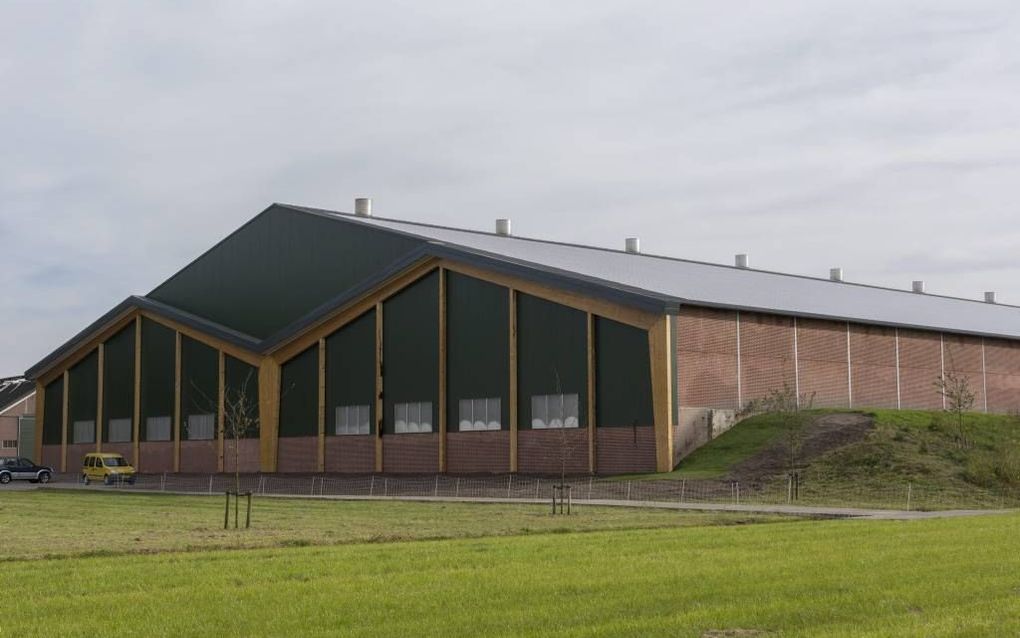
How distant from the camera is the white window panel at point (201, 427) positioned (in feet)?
258

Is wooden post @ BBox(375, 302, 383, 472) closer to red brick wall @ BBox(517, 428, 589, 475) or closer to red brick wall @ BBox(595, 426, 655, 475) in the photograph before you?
red brick wall @ BBox(517, 428, 589, 475)

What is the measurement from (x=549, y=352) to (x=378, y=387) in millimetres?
12203

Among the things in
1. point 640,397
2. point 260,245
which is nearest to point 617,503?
point 640,397

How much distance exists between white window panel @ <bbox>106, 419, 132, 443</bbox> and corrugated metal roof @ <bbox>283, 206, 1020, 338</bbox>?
66.9ft

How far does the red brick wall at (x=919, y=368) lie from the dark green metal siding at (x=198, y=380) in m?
40.3

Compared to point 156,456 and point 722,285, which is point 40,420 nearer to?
point 156,456

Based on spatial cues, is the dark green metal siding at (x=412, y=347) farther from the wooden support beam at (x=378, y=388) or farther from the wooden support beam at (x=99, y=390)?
the wooden support beam at (x=99, y=390)

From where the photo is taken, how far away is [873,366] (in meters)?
69.3

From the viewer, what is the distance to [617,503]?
43.3 metres

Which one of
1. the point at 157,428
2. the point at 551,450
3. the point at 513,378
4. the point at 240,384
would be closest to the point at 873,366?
the point at 551,450

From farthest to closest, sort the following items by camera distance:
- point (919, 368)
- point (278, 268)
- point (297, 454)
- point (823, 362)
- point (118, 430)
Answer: point (118, 430) < point (278, 268) < point (297, 454) < point (919, 368) < point (823, 362)

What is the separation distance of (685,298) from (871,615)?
146 feet

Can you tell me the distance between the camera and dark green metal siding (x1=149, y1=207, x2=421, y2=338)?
73.9 metres

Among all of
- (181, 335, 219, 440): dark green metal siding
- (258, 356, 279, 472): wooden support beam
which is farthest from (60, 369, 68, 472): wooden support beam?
(258, 356, 279, 472): wooden support beam
